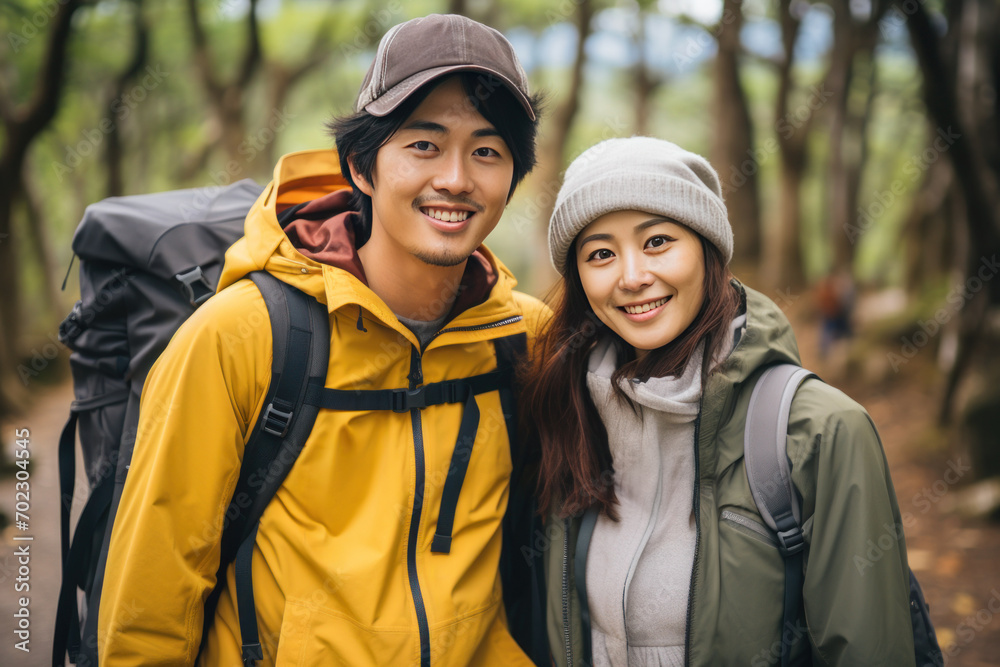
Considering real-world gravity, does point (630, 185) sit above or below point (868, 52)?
below

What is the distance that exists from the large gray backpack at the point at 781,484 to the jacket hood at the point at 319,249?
0.98 m

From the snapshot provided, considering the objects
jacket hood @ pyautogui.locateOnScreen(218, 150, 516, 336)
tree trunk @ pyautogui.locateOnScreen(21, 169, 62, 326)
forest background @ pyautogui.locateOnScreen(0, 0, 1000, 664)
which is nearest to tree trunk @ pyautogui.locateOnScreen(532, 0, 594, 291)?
forest background @ pyautogui.locateOnScreen(0, 0, 1000, 664)

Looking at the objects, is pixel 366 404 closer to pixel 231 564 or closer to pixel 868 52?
pixel 231 564

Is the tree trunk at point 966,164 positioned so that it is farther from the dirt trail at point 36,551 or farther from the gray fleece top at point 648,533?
the dirt trail at point 36,551

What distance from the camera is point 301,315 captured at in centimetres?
231

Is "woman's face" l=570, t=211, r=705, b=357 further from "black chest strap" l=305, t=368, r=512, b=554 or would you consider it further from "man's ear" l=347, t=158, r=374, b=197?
"man's ear" l=347, t=158, r=374, b=197

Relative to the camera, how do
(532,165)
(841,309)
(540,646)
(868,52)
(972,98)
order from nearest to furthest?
(540,646)
(532,165)
(972,98)
(841,309)
(868,52)

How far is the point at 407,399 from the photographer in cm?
238

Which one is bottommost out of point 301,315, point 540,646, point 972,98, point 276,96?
point 540,646

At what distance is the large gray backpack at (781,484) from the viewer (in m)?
2.09

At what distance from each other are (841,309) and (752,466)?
1159 centimetres

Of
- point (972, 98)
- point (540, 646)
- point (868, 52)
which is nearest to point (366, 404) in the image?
point (540, 646)

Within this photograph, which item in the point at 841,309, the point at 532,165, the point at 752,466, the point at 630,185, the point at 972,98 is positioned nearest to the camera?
the point at 752,466

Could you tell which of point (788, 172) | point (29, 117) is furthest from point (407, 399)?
point (788, 172)
